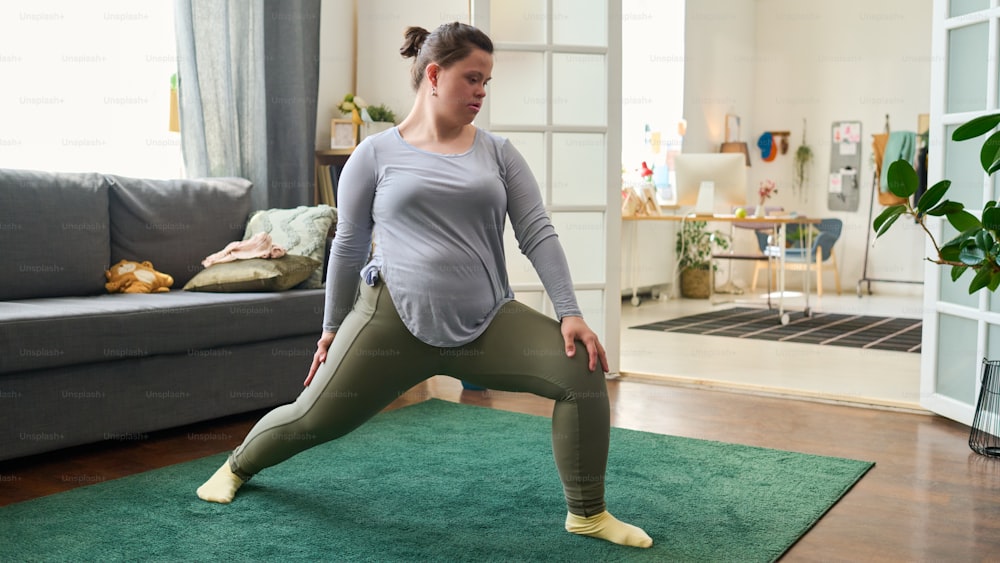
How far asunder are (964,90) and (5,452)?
346 centimetres

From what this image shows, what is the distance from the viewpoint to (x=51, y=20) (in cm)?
409

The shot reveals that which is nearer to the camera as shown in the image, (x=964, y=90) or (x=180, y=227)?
(x=964, y=90)

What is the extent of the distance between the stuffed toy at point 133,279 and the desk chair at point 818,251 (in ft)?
19.4

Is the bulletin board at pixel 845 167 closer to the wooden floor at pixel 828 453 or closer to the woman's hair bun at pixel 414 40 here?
the wooden floor at pixel 828 453

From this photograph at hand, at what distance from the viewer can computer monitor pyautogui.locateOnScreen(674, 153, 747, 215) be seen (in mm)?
6949

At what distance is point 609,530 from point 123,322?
5.75ft

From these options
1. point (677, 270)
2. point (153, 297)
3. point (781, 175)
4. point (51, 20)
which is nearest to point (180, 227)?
point (153, 297)

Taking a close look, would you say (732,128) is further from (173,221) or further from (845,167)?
(173,221)

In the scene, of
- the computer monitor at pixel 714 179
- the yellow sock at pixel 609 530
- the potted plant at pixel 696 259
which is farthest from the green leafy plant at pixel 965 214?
the potted plant at pixel 696 259

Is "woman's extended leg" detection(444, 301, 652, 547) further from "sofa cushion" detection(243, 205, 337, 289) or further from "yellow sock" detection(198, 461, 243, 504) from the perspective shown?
"sofa cushion" detection(243, 205, 337, 289)

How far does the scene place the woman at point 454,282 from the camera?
215cm

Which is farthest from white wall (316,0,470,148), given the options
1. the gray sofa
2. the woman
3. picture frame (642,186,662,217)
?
the woman

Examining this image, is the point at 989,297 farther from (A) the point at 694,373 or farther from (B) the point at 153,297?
(B) the point at 153,297

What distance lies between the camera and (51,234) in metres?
3.53
